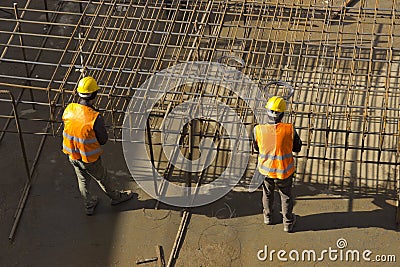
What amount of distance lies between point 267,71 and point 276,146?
3.04m

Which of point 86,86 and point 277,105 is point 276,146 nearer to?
point 277,105

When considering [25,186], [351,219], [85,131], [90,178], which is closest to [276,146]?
[351,219]

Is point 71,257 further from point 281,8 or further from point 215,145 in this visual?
point 281,8

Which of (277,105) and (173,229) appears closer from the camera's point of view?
(277,105)

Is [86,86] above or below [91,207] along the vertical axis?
above

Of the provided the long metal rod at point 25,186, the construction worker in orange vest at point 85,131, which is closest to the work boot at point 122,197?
the construction worker in orange vest at point 85,131

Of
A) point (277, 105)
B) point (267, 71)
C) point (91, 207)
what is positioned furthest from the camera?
point (267, 71)

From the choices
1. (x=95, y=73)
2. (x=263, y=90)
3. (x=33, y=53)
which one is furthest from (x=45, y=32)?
(x=263, y=90)

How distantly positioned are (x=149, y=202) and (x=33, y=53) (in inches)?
160

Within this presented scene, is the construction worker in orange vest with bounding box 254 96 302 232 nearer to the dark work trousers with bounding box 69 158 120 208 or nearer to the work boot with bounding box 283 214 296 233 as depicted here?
the work boot with bounding box 283 214 296 233

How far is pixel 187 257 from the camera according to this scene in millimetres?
9516

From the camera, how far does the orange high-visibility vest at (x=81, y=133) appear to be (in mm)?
9109

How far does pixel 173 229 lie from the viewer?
9.85 m

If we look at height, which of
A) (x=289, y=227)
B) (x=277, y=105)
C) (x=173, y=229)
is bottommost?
(x=173, y=229)
